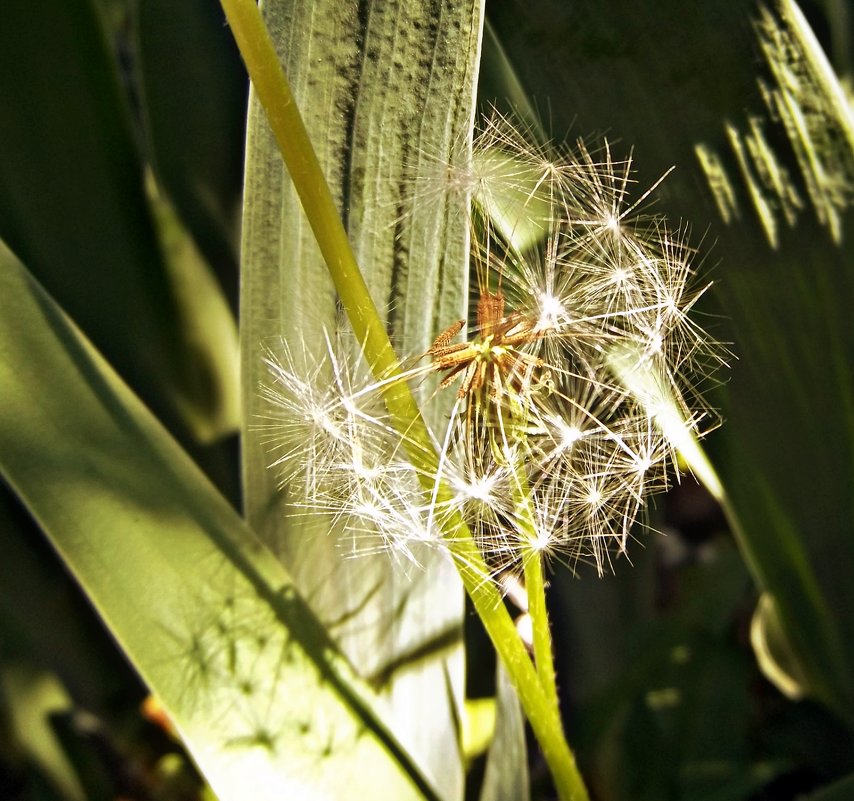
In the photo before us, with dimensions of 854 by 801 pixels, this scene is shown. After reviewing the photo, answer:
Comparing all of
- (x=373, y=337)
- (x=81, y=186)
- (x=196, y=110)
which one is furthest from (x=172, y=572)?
(x=196, y=110)

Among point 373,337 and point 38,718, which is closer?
point 373,337

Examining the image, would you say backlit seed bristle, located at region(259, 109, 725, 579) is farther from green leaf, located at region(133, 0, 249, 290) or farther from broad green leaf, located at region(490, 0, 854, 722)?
green leaf, located at region(133, 0, 249, 290)

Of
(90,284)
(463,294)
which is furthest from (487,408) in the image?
(90,284)

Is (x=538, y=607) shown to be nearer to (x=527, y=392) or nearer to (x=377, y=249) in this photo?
(x=527, y=392)

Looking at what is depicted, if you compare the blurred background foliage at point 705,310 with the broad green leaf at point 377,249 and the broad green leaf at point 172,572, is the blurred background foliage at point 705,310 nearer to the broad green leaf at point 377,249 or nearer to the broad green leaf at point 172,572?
the broad green leaf at point 377,249

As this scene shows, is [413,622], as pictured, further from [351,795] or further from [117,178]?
[117,178]

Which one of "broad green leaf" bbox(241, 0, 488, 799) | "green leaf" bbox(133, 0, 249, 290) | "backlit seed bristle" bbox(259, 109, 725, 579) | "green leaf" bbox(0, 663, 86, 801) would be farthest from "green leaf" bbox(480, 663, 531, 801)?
"green leaf" bbox(133, 0, 249, 290)

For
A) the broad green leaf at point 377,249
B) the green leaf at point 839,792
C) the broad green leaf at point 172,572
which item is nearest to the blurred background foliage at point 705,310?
the green leaf at point 839,792
